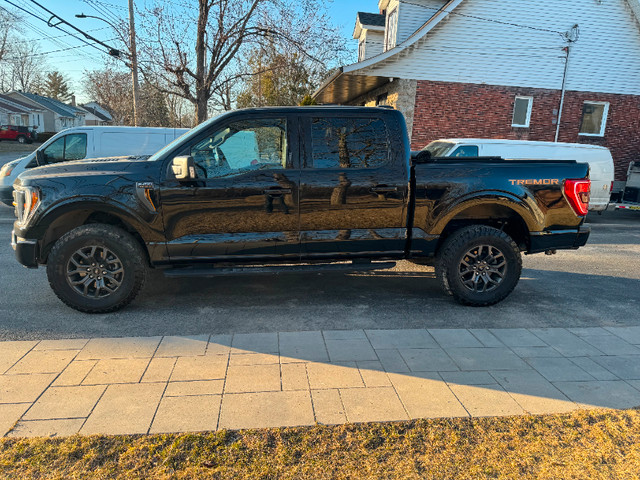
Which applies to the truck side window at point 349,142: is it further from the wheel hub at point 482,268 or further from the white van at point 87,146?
the white van at point 87,146

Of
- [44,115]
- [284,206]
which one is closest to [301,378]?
[284,206]

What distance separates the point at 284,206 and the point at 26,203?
8.07ft

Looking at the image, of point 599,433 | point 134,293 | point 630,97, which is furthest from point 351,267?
point 630,97

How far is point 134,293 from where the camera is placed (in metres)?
4.46

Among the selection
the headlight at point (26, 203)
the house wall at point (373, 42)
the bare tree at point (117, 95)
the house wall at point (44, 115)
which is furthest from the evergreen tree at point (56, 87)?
the headlight at point (26, 203)

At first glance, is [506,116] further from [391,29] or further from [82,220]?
[82,220]

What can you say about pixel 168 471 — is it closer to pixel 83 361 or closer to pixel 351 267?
pixel 83 361

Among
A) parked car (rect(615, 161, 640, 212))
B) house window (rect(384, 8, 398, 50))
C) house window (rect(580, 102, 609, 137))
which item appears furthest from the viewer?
house window (rect(384, 8, 398, 50))

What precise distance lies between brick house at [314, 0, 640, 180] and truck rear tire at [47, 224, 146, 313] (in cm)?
1194

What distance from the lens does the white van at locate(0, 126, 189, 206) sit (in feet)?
29.9

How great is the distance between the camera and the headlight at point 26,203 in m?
4.21

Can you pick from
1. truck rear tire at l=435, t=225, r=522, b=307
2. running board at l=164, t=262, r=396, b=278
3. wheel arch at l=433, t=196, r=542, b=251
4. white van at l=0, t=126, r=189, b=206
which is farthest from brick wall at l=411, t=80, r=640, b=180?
running board at l=164, t=262, r=396, b=278

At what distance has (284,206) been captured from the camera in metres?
4.43

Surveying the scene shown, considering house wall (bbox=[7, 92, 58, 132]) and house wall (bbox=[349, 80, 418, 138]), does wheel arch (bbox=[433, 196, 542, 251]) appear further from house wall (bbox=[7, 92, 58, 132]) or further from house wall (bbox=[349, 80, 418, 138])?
house wall (bbox=[7, 92, 58, 132])
